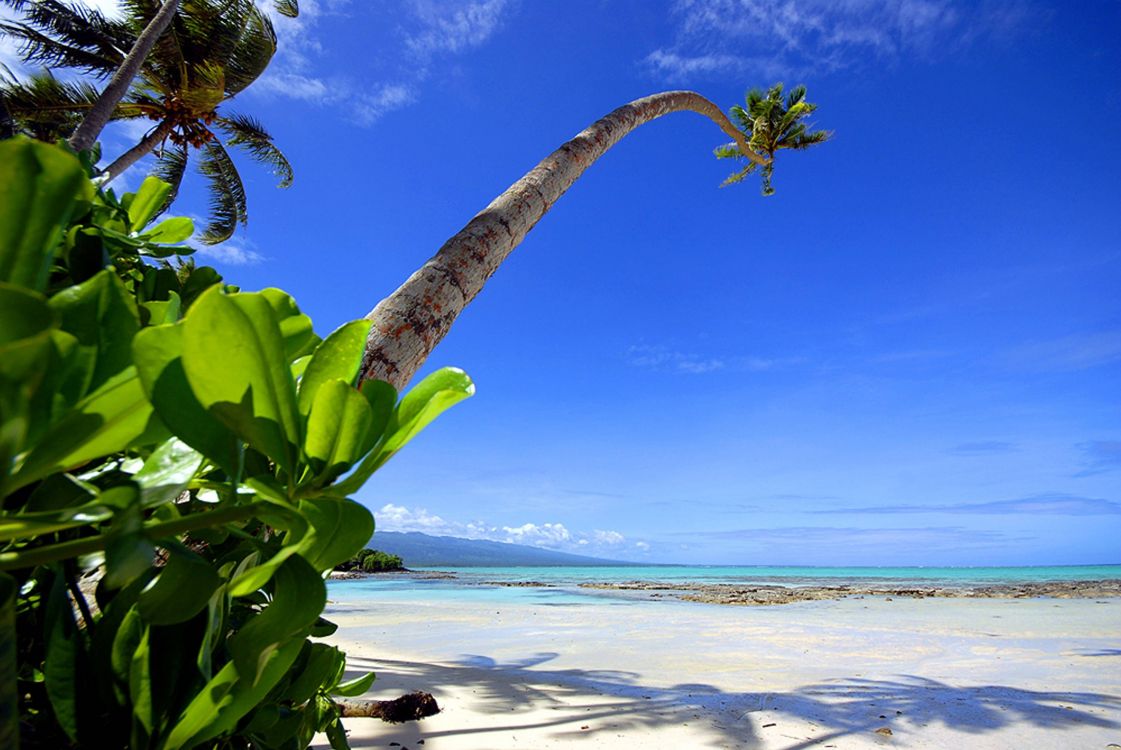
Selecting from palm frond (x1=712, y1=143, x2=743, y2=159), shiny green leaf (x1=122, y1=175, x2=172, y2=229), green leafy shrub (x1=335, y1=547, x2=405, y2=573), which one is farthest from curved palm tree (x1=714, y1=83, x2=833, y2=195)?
green leafy shrub (x1=335, y1=547, x2=405, y2=573)

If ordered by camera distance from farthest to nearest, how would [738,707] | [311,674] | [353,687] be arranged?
[738,707]
[353,687]
[311,674]

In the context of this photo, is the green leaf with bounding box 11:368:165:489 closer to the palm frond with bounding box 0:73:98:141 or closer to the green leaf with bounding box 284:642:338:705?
the green leaf with bounding box 284:642:338:705

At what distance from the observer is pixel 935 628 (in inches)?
284

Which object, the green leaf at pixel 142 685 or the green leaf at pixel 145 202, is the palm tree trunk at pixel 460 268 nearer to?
the green leaf at pixel 145 202

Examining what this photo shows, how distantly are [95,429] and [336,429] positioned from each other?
10cm

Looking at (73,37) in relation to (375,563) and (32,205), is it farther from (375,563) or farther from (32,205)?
(375,563)

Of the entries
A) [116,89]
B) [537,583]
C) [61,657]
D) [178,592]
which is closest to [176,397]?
[178,592]

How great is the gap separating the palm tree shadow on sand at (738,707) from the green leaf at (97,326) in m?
2.40

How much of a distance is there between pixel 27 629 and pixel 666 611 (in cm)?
1013

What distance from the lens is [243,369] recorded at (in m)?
0.29

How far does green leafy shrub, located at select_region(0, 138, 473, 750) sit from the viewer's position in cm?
26

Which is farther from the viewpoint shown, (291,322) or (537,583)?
(537,583)

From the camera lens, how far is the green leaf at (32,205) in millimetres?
283

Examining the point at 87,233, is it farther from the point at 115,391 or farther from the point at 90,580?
the point at 90,580
